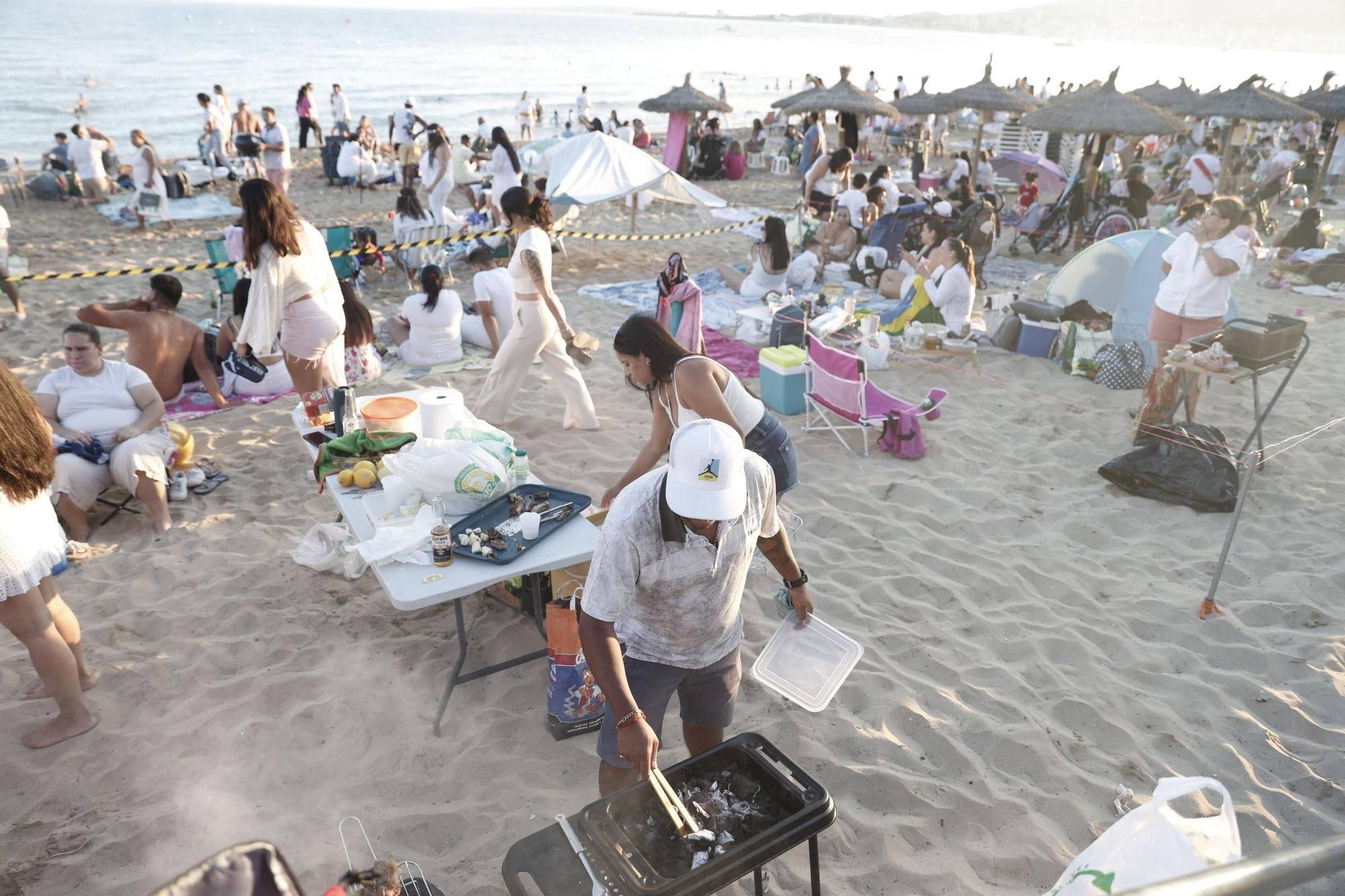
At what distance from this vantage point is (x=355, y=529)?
145 inches

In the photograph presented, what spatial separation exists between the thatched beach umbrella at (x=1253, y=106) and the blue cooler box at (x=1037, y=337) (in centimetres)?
830

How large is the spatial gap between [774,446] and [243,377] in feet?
17.2

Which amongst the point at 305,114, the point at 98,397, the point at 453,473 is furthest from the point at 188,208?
the point at 453,473

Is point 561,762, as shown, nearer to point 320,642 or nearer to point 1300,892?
point 320,642

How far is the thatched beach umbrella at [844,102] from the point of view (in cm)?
1616

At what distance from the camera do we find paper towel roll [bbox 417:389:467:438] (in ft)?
14.0

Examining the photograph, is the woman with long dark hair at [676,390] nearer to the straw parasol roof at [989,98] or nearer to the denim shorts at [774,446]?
the denim shorts at [774,446]

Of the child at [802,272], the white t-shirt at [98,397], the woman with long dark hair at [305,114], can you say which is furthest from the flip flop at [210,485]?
the woman with long dark hair at [305,114]

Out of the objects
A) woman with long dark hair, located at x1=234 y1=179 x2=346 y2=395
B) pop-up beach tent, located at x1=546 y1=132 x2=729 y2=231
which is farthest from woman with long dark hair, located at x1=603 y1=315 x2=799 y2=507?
pop-up beach tent, located at x1=546 y1=132 x2=729 y2=231

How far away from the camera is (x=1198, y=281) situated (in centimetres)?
612

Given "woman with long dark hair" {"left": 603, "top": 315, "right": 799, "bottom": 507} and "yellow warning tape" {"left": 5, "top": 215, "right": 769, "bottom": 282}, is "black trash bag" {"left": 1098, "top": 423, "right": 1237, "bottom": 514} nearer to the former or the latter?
"woman with long dark hair" {"left": 603, "top": 315, "right": 799, "bottom": 507}

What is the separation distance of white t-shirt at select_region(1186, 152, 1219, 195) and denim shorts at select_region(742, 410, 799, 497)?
45.0 feet

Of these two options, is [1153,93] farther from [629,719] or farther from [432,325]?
[629,719]

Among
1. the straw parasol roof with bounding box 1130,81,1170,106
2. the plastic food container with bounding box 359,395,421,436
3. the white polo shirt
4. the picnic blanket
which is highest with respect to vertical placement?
the straw parasol roof with bounding box 1130,81,1170,106
